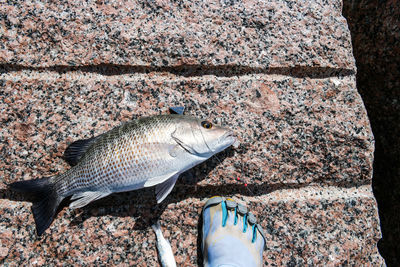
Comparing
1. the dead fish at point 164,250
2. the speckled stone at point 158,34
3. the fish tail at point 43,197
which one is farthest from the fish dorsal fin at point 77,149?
the dead fish at point 164,250

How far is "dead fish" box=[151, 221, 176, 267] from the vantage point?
2303 millimetres

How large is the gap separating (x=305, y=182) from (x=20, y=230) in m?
2.48

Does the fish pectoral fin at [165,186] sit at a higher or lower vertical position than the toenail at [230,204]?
higher

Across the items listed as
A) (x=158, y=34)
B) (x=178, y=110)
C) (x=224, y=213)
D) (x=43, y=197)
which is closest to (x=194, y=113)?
(x=178, y=110)

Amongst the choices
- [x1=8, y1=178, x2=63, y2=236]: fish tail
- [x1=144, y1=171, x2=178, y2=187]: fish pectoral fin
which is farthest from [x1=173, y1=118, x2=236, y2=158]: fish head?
[x1=8, y1=178, x2=63, y2=236]: fish tail

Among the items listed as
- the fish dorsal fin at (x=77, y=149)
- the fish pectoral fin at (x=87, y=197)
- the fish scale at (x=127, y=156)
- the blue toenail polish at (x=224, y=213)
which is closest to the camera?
the fish scale at (x=127, y=156)

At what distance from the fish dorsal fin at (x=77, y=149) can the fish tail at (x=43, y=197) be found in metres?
0.24

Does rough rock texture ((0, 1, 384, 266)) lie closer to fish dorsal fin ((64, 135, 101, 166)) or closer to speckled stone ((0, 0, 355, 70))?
speckled stone ((0, 0, 355, 70))

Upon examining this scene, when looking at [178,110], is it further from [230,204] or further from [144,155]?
[230,204]

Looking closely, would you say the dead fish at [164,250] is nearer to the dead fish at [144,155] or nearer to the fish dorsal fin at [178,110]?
the dead fish at [144,155]

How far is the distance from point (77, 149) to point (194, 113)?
1.00m

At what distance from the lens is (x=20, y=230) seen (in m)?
2.33

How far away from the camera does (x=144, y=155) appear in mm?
2004

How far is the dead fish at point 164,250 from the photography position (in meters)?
2.30
